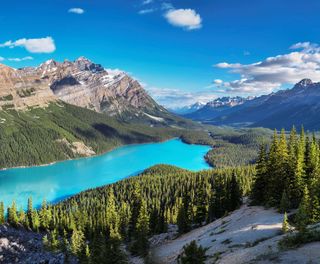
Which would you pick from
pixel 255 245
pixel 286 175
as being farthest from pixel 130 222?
pixel 255 245

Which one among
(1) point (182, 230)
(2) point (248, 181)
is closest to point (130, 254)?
(1) point (182, 230)

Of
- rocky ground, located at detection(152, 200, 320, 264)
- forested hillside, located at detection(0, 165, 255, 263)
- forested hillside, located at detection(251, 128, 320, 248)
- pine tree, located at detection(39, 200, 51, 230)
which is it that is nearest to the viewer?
rocky ground, located at detection(152, 200, 320, 264)

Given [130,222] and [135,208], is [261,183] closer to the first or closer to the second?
[135,208]

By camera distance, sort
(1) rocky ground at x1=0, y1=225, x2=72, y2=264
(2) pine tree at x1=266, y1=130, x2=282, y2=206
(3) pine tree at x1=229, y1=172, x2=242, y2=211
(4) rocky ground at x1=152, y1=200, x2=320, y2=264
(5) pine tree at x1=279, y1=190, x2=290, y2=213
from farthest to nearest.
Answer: (3) pine tree at x1=229, y1=172, x2=242, y2=211 → (1) rocky ground at x1=0, y1=225, x2=72, y2=264 → (2) pine tree at x1=266, y1=130, x2=282, y2=206 → (5) pine tree at x1=279, y1=190, x2=290, y2=213 → (4) rocky ground at x1=152, y1=200, x2=320, y2=264

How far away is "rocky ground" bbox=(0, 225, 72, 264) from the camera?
295ft

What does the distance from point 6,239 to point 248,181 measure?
109m

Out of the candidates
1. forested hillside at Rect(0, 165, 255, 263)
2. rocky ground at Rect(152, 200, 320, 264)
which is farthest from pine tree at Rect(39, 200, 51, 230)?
rocky ground at Rect(152, 200, 320, 264)

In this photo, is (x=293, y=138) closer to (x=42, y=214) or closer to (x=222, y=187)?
(x=222, y=187)

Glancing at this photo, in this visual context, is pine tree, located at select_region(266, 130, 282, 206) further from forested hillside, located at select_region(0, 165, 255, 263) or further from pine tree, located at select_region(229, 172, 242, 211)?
pine tree, located at select_region(229, 172, 242, 211)

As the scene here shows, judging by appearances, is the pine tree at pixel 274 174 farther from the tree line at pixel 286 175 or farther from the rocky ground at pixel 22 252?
the rocky ground at pixel 22 252

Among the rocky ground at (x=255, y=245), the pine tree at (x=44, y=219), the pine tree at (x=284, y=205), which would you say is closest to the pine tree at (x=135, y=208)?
the rocky ground at (x=255, y=245)

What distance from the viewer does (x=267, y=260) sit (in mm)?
36188

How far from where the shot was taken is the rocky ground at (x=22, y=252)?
8997 centimetres

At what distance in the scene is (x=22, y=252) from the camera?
322 ft
